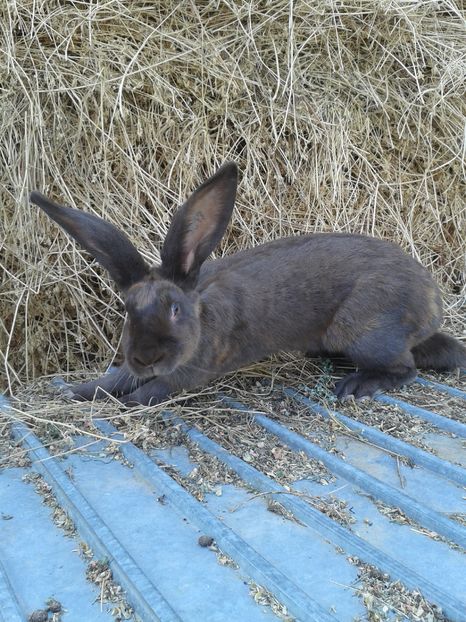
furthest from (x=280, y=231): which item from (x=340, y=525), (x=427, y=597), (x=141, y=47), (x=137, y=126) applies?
(x=427, y=597)

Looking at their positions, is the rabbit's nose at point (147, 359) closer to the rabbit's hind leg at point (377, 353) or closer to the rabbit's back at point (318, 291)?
the rabbit's back at point (318, 291)

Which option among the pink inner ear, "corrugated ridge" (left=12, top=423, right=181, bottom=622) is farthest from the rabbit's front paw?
"corrugated ridge" (left=12, top=423, right=181, bottom=622)

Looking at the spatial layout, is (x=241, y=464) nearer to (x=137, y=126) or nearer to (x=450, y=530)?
(x=450, y=530)

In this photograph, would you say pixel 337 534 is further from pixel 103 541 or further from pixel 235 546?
pixel 103 541

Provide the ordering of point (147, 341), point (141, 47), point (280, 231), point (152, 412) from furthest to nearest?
point (280, 231) → point (141, 47) → point (152, 412) → point (147, 341)

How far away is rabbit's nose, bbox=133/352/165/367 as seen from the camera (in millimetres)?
2287

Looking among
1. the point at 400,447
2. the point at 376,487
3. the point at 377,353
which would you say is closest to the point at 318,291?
the point at 377,353

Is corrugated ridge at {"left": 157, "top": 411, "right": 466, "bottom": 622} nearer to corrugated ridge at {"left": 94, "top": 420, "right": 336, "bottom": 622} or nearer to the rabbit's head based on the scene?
corrugated ridge at {"left": 94, "top": 420, "right": 336, "bottom": 622}

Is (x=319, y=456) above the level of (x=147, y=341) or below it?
below

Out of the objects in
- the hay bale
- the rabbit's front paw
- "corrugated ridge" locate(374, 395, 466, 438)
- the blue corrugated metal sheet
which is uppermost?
the hay bale

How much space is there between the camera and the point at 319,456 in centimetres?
219

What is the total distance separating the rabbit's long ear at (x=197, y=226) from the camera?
→ 7.88 ft

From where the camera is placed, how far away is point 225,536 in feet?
5.59

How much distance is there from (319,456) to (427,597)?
0.75 m
